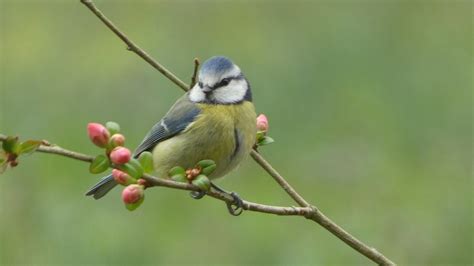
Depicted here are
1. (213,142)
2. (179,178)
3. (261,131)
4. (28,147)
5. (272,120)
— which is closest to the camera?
(28,147)

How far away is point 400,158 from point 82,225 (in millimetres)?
1401

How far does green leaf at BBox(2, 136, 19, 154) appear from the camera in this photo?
1628mm

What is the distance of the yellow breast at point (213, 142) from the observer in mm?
2496

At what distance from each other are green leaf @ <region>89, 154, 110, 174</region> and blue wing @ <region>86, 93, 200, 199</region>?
0.94 m

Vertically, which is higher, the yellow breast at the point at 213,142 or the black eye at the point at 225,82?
the black eye at the point at 225,82

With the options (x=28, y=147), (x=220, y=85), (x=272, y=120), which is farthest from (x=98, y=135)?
(x=272, y=120)

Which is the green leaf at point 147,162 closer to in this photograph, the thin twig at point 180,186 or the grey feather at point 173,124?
the thin twig at point 180,186

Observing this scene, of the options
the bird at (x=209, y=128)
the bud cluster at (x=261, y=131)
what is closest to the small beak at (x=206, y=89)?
the bird at (x=209, y=128)

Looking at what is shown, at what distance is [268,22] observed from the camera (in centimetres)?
523

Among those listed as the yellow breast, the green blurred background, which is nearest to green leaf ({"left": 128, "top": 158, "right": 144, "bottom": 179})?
the yellow breast

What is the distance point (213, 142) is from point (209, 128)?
0.05 meters

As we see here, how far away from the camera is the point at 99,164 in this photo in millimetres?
1628

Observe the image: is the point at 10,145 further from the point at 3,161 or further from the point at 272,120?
the point at 272,120

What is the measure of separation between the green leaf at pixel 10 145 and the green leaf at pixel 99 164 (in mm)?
143
